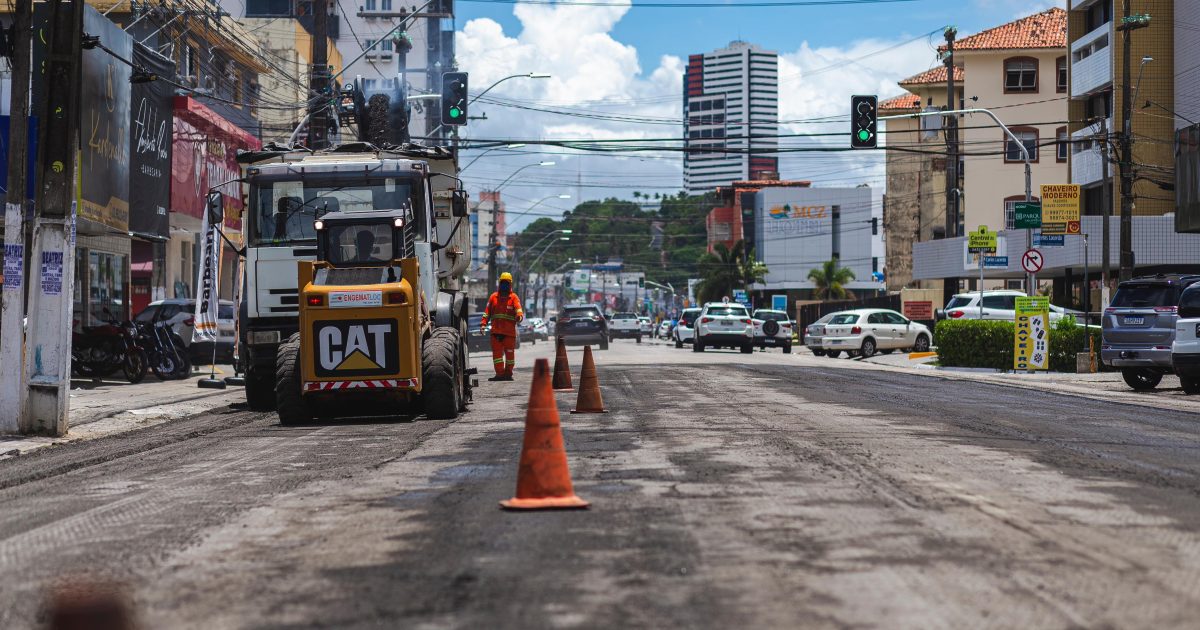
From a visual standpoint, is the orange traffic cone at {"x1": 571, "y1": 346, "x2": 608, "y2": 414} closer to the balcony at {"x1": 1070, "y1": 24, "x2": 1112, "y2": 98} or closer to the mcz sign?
the mcz sign

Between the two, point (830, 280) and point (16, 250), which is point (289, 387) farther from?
point (830, 280)

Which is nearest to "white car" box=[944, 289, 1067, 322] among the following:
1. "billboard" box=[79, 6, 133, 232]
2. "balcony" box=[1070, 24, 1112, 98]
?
"balcony" box=[1070, 24, 1112, 98]

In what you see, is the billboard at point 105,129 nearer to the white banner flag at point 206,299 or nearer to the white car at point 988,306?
the white banner flag at point 206,299

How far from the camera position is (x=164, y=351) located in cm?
2550

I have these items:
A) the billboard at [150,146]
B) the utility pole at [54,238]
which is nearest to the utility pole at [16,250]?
the utility pole at [54,238]

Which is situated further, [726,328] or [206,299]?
[726,328]

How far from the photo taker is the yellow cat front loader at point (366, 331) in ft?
47.5

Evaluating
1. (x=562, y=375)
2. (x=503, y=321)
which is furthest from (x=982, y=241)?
(x=562, y=375)

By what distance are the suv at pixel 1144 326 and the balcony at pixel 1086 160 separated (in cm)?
2889

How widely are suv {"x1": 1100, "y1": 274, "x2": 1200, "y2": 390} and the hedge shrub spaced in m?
6.73

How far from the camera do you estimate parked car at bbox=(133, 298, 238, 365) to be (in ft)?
89.3

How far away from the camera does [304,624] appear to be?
16.6 ft

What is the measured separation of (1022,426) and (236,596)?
389 inches

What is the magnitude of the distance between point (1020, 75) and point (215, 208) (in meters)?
58.8
